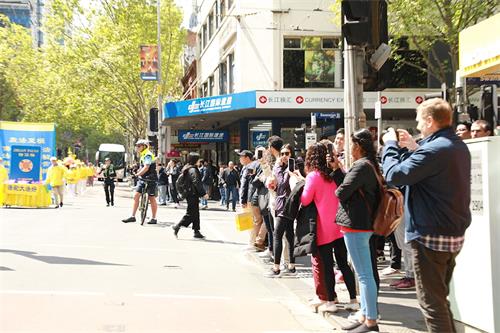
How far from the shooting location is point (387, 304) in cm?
701

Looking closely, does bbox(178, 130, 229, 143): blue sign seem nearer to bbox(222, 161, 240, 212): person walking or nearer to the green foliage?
bbox(222, 161, 240, 212): person walking

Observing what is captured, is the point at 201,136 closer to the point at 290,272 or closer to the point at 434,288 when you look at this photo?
the point at 290,272

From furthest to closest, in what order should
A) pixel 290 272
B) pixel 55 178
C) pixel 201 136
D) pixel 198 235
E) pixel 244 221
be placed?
1. pixel 201 136
2. pixel 55 178
3. pixel 198 235
4. pixel 244 221
5. pixel 290 272

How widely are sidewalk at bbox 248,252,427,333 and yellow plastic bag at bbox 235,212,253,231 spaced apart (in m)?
1.21

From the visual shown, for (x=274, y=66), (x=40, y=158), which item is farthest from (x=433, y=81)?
(x=40, y=158)

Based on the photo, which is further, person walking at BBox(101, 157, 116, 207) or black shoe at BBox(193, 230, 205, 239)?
person walking at BBox(101, 157, 116, 207)

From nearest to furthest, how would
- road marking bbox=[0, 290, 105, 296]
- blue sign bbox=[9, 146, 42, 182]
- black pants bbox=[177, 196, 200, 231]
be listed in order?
1. road marking bbox=[0, 290, 105, 296]
2. black pants bbox=[177, 196, 200, 231]
3. blue sign bbox=[9, 146, 42, 182]

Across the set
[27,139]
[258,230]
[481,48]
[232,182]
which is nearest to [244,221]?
[258,230]

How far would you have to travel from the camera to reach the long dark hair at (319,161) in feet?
21.7

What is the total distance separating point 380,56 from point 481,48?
1.11 m

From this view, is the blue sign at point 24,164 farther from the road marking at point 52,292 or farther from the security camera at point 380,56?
the security camera at point 380,56

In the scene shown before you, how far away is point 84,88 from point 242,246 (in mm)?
27578

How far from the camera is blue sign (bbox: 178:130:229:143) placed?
29.5 meters

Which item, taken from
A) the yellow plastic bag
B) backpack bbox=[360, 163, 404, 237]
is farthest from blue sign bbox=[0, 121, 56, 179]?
backpack bbox=[360, 163, 404, 237]
